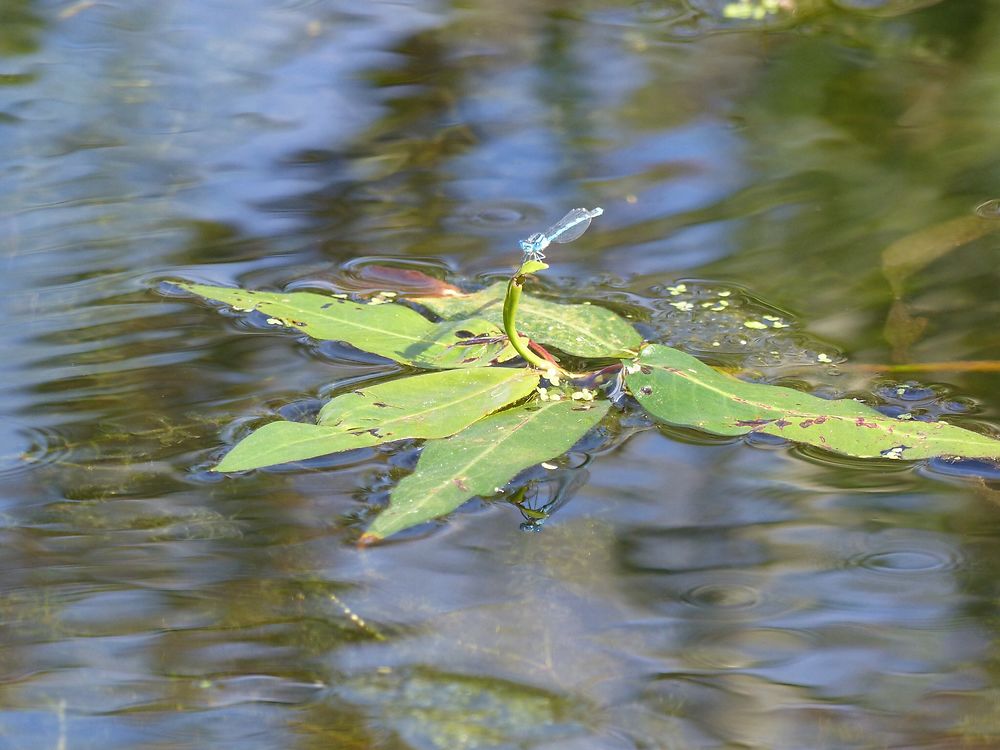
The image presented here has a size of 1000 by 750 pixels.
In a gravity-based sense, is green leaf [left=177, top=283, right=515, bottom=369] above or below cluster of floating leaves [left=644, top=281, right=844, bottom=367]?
above

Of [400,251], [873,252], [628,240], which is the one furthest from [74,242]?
[873,252]

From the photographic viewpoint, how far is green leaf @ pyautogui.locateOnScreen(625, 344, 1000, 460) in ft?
4.49

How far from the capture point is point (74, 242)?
209cm

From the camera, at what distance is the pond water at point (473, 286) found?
3.56 ft

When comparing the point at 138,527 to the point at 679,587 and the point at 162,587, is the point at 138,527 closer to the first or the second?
the point at 162,587

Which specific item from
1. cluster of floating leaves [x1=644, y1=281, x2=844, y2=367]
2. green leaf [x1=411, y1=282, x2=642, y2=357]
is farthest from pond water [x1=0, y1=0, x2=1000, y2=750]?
green leaf [x1=411, y1=282, x2=642, y2=357]

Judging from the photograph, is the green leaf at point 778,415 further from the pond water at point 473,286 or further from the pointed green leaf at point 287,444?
the pointed green leaf at point 287,444

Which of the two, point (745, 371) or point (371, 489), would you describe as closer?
point (371, 489)

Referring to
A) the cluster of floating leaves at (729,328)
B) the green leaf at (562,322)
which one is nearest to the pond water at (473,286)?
the cluster of floating leaves at (729,328)

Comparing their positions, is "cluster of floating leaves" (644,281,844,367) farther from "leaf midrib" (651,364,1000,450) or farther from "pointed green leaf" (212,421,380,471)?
"pointed green leaf" (212,421,380,471)

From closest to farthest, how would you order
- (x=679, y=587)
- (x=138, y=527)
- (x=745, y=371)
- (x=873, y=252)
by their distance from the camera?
1. (x=679, y=587)
2. (x=138, y=527)
3. (x=745, y=371)
4. (x=873, y=252)

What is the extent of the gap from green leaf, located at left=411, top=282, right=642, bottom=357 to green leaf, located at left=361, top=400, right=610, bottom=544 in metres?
0.12

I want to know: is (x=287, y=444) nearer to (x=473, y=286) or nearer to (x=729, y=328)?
(x=473, y=286)

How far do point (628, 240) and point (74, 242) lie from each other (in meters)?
1.10
